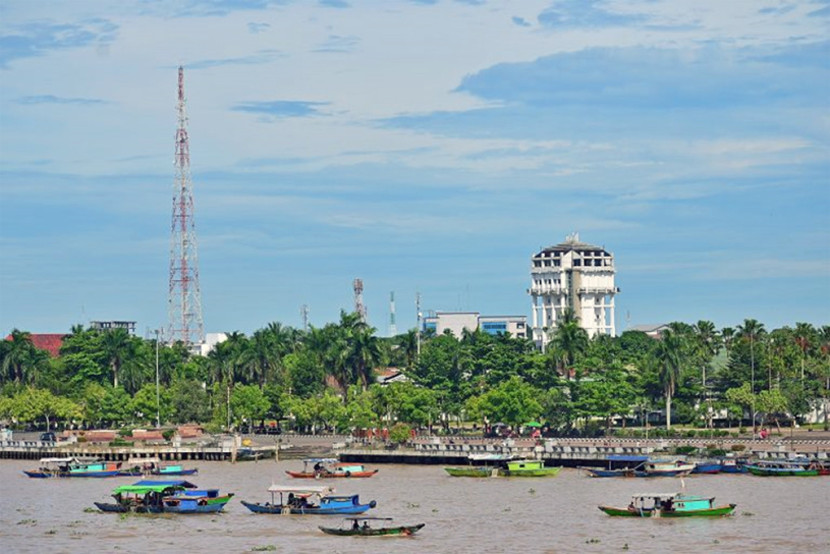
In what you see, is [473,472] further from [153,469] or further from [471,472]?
[153,469]

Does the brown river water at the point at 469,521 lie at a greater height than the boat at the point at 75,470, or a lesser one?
lesser

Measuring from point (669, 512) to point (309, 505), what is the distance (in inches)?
1030

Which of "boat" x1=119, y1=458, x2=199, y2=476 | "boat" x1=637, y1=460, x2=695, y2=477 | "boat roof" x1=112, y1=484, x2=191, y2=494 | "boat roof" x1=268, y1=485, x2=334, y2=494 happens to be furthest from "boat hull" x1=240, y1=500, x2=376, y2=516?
"boat" x1=119, y1=458, x2=199, y2=476

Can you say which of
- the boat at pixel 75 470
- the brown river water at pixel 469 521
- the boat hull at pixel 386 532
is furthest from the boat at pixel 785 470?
the boat at pixel 75 470

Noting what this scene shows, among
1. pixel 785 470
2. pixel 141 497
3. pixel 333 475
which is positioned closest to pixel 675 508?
pixel 785 470

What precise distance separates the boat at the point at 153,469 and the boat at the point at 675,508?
5738 cm

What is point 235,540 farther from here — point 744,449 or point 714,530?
point 744,449

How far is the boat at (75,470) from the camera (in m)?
166

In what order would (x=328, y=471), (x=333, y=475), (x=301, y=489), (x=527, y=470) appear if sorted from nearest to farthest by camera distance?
(x=301, y=489) < (x=527, y=470) < (x=333, y=475) < (x=328, y=471)

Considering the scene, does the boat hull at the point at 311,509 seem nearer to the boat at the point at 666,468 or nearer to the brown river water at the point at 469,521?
the brown river water at the point at 469,521

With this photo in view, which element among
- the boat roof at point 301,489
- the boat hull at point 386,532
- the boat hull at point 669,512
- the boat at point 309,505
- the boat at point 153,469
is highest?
the boat at point 153,469

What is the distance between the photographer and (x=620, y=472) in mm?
155375

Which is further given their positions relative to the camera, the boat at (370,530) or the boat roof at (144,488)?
the boat roof at (144,488)

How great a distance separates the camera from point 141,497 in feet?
419
